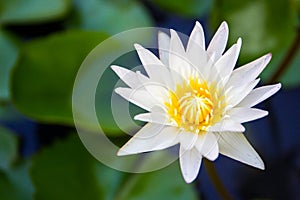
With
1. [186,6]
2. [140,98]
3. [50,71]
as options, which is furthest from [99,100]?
[140,98]

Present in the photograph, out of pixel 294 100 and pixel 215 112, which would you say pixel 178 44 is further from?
pixel 294 100

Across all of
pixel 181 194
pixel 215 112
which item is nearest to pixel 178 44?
pixel 215 112

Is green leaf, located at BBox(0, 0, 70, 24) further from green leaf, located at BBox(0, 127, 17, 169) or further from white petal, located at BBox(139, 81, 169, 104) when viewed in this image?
white petal, located at BBox(139, 81, 169, 104)

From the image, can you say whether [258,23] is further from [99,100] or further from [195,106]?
[195,106]

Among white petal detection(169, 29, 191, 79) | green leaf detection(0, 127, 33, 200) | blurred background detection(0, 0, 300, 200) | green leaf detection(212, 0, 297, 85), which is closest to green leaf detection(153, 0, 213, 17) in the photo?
blurred background detection(0, 0, 300, 200)

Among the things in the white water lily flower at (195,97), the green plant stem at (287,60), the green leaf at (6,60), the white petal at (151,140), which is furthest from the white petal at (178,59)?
the green leaf at (6,60)

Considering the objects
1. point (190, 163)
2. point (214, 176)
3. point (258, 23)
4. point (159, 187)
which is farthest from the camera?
point (258, 23)

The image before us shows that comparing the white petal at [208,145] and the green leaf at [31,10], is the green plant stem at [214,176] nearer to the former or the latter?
the white petal at [208,145]
